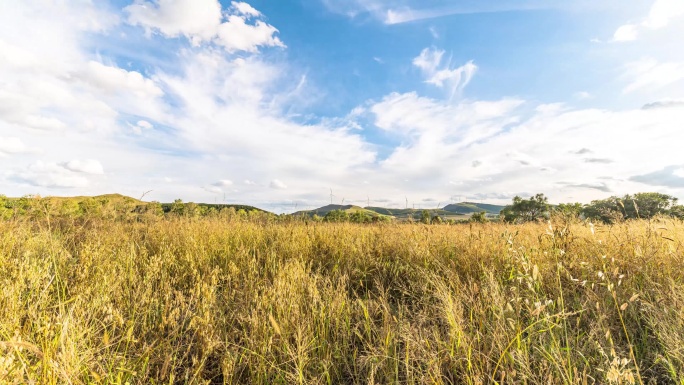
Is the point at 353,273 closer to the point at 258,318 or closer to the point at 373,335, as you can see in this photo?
the point at 373,335

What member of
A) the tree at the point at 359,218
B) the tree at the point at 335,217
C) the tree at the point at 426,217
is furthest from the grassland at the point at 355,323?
the tree at the point at 359,218

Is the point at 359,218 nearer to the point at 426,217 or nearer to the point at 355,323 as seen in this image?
the point at 426,217

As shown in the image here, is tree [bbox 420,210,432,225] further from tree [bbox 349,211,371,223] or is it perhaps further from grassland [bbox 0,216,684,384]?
tree [bbox 349,211,371,223]

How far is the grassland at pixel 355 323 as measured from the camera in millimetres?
1816

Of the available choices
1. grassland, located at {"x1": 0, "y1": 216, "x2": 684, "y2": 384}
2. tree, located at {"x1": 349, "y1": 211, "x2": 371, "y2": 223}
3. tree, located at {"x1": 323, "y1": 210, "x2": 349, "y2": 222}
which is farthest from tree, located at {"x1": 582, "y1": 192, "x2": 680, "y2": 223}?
tree, located at {"x1": 323, "y1": 210, "x2": 349, "y2": 222}

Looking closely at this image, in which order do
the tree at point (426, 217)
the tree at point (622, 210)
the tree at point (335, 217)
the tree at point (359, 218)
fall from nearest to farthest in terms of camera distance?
the tree at point (622, 210) < the tree at point (426, 217) < the tree at point (335, 217) < the tree at point (359, 218)

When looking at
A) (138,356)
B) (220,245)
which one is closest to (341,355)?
(138,356)

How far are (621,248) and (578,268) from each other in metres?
0.99

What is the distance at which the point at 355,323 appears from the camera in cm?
272

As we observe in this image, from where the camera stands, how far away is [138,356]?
6.94ft

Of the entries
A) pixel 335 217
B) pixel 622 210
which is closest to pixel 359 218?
pixel 335 217

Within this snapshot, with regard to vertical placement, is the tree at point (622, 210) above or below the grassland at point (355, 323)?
above

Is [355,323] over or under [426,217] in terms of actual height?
under

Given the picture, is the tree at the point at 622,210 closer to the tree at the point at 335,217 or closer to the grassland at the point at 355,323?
the grassland at the point at 355,323
